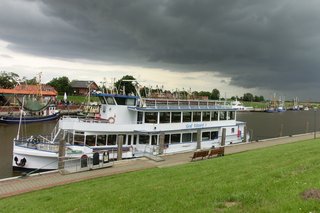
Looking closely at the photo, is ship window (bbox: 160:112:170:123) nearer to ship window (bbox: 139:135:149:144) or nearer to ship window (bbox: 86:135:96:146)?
ship window (bbox: 139:135:149:144)

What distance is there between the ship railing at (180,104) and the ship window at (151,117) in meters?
0.76

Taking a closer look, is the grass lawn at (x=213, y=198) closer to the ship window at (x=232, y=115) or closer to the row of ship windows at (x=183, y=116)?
the row of ship windows at (x=183, y=116)

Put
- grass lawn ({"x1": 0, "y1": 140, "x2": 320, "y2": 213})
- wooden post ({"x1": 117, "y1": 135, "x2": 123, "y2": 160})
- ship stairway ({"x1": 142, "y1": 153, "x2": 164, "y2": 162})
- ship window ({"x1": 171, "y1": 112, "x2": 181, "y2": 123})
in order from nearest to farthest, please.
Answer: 1. grass lawn ({"x1": 0, "y1": 140, "x2": 320, "y2": 213})
2. ship stairway ({"x1": 142, "y1": 153, "x2": 164, "y2": 162})
3. wooden post ({"x1": 117, "y1": 135, "x2": 123, "y2": 160})
4. ship window ({"x1": 171, "y1": 112, "x2": 181, "y2": 123})

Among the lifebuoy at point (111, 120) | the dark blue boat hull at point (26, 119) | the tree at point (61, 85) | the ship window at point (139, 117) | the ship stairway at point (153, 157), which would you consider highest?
the tree at point (61, 85)

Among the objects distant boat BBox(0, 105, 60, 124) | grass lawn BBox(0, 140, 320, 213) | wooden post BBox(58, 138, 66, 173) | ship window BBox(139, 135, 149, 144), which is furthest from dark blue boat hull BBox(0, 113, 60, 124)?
grass lawn BBox(0, 140, 320, 213)

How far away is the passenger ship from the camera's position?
2538 centimetres

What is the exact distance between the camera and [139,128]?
1113 inches

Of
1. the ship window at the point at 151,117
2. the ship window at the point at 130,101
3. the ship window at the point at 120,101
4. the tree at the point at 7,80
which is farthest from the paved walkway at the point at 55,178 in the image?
the tree at the point at 7,80

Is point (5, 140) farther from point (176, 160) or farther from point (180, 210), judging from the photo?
point (180, 210)

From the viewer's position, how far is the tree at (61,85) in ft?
469

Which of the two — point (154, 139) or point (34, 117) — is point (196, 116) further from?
point (34, 117)

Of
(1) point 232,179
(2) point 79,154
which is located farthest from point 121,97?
(1) point 232,179

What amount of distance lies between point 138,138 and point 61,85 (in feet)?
405

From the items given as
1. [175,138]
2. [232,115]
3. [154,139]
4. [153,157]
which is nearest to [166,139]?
[175,138]
